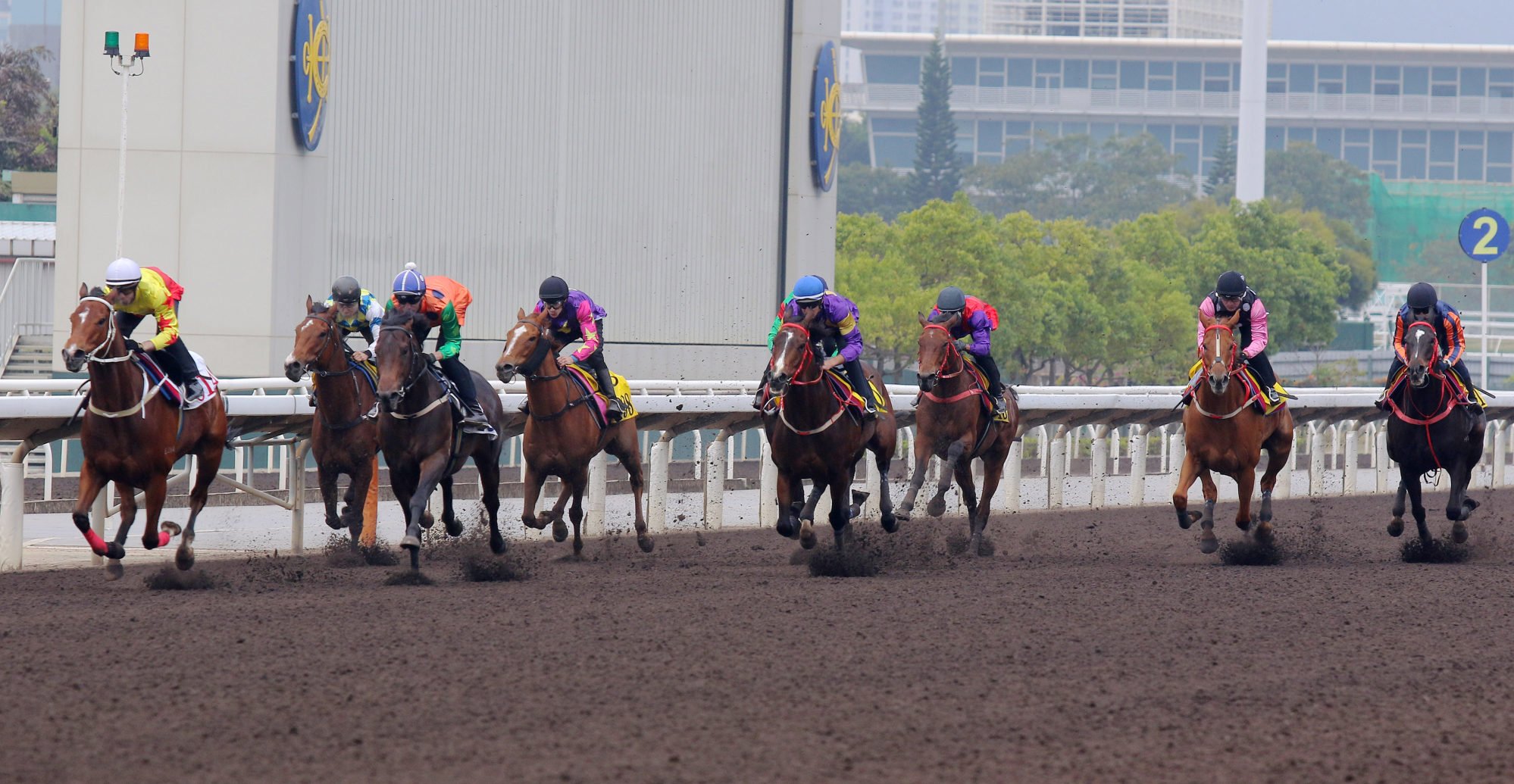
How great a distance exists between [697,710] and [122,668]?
6.71 feet

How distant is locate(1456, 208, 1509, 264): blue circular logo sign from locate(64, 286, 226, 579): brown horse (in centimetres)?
1845

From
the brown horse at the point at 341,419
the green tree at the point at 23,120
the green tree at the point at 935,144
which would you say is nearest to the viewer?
the brown horse at the point at 341,419

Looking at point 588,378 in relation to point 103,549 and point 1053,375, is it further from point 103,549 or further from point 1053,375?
point 1053,375

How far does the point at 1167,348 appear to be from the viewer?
49.0m

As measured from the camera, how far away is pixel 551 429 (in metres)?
11.3

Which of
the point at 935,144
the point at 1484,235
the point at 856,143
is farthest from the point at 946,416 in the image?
the point at 856,143

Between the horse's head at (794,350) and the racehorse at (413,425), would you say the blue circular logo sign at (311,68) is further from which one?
the horse's head at (794,350)

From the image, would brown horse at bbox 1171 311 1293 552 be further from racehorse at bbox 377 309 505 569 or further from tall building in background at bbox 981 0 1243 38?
tall building in background at bbox 981 0 1243 38

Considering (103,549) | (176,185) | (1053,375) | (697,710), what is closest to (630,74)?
(176,185)

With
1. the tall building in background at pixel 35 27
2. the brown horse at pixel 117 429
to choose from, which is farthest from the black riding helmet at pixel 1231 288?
the tall building in background at pixel 35 27

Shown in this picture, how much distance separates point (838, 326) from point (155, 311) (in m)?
3.62

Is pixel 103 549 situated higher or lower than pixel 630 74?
lower

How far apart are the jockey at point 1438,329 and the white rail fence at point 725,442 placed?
4298mm

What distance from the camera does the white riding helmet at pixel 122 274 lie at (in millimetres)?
9469
